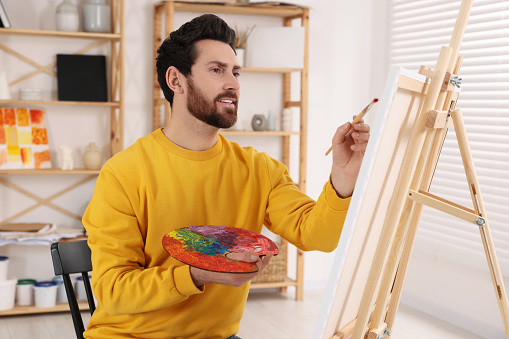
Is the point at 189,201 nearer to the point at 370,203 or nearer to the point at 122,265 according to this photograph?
the point at 122,265

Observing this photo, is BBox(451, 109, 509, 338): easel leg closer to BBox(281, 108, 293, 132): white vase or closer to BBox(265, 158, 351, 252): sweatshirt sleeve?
BBox(265, 158, 351, 252): sweatshirt sleeve

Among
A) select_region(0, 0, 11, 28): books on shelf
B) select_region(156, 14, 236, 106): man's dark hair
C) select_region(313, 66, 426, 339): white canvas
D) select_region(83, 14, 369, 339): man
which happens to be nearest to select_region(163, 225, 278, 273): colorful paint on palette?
select_region(83, 14, 369, 339): man

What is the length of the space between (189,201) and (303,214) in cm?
29

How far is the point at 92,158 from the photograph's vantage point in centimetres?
371

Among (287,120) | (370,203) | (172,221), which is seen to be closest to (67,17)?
(287,120)

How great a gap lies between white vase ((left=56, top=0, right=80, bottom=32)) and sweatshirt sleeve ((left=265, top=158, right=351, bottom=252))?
87.8 inches

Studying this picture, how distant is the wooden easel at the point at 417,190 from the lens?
1.27 metres

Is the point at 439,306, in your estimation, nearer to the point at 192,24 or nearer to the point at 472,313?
the point at 472,313

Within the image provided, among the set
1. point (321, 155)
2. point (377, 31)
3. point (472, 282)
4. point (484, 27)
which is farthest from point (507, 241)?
point (377, 31)

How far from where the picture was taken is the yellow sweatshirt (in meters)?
1.46

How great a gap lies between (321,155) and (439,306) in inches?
49.3

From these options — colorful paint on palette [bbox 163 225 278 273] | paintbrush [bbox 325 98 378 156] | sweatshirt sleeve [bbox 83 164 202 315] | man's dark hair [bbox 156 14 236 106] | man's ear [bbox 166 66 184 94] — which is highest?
man's dark hair [bbox 156 14 236 106]

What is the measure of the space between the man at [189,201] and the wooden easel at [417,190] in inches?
5.3

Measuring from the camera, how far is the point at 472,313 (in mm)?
3496
